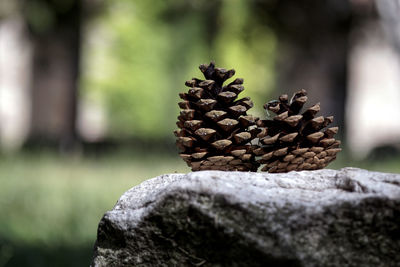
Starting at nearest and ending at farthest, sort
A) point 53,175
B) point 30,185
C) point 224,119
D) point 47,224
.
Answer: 1. point 224,119
2. point 47,224
3. point 30,185
4. point 53,175

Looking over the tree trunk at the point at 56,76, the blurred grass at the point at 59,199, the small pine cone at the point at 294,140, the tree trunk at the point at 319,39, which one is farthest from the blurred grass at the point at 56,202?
the tree trunk at the point at 319,39

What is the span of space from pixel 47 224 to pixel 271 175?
3.02 metres

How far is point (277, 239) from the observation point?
5.30ft

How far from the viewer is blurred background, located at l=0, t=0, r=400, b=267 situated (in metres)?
4.86

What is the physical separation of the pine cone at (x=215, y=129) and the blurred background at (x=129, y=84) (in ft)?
6.38

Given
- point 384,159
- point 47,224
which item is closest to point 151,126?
point 384,159

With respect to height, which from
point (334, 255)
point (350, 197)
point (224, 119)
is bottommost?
point (334, 255)

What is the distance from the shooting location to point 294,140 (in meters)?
2.00

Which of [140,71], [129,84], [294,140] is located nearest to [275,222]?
[294,140]

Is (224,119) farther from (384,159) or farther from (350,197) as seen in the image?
(384,159)

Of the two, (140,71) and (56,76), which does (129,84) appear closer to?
(140,71)

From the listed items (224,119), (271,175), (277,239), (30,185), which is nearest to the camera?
(277,239)

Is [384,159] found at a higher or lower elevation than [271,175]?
higher

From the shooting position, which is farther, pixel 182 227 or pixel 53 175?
pixel 53 175
